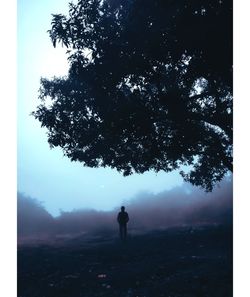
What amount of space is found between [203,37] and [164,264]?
16.0 ft

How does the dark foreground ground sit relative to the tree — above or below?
below

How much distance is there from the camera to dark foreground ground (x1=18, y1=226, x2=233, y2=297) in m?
5.91

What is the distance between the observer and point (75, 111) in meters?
7.02

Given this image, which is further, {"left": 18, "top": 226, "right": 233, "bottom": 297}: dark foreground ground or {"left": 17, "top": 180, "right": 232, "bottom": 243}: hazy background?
{"left": 17, "top": 180, "right": 232, "bottom": 243}: hazy background

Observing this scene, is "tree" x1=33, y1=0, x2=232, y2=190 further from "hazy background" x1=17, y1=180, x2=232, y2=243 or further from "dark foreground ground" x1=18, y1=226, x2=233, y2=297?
"hazy background" x1=17, y1=180, x2=232, y2=243

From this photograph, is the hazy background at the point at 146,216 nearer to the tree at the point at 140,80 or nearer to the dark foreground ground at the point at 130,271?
the dark foreground ground at the point at 130,271

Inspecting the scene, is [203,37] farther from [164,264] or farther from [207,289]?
[164,264]

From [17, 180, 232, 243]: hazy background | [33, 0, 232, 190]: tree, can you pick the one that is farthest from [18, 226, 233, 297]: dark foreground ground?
[17, 180, 232, 243]: hazy background

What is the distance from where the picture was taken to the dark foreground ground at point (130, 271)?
5910mm


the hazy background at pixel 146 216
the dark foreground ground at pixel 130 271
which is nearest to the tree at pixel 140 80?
the dark foreground ground at pixel 130 271

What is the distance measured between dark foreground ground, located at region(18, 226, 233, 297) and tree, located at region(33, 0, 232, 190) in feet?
7.92

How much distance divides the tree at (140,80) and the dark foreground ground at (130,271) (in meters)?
2.41
